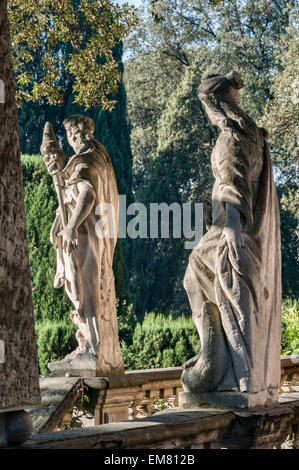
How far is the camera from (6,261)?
2262 mm

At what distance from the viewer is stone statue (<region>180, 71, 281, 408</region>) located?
4.01 meters

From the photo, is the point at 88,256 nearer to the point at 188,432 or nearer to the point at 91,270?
the point at 91,270

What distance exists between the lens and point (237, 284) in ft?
13.2

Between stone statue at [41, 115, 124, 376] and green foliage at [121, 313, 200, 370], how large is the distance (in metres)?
6.24

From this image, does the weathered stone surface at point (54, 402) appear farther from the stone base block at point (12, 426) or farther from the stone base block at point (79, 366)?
the stone base block at point (12, 426)

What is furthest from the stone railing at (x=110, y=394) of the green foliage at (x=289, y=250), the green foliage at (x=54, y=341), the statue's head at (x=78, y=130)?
the green foliage at (x=289, y=250)

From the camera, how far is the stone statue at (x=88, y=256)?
20.9 feet

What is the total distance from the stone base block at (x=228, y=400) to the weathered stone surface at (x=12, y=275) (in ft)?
6.10

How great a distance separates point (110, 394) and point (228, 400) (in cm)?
238

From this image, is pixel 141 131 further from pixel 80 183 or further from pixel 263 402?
pixel 263 402

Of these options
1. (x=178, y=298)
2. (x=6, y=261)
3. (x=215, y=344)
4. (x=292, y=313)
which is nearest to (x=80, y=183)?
(x=215, y=344)

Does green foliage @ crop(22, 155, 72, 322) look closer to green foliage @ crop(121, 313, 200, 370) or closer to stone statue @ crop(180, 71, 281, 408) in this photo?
green foliage @ crop(121, 313, 200, 370)

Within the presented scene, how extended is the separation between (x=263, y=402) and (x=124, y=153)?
750 inches

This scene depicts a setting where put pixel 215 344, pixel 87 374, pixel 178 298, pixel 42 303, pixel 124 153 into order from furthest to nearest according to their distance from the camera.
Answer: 1. pixel 178 298
2. pixel 124 153
3. pixel 42 303
4. pixel 87 374
5. pixel 215 344
